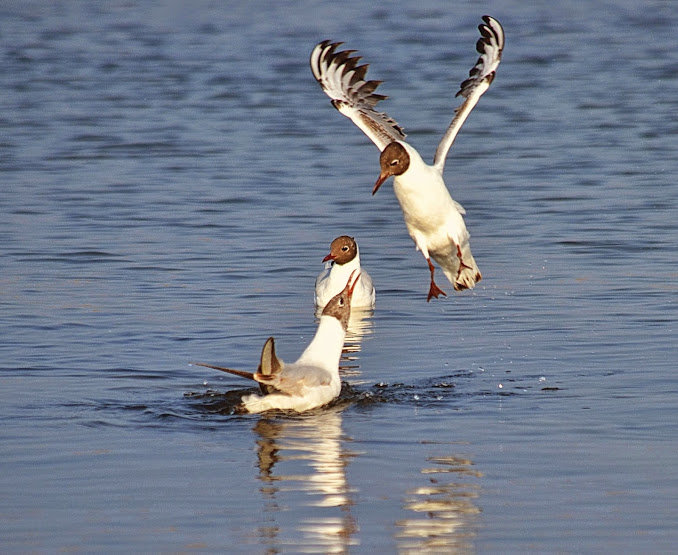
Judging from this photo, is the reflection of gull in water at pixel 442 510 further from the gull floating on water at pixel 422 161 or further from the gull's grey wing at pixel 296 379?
the gull floating on water at pixel 422 161

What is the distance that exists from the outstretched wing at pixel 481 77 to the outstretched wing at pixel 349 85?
515 millimetres

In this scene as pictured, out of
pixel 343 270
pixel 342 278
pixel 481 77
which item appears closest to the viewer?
pixel 481 77

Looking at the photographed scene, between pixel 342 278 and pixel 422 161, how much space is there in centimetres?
221

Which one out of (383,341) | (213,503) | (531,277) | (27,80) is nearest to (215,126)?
(27,80)

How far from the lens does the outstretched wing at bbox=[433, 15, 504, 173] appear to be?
1079 cm

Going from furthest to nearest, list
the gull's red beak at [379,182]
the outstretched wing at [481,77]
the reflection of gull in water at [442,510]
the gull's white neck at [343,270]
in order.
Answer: the gull's white neck at [343,270]
the outstretched wing at [481,77]
the gull's red beak at [379,182]
the reflection of gull in water at [442,510]

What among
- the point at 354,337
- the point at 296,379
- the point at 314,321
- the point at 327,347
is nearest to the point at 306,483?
the point at 296,379

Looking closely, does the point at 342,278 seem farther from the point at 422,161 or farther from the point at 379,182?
the point at 379,182

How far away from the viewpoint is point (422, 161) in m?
10.3

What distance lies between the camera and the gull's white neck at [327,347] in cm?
923

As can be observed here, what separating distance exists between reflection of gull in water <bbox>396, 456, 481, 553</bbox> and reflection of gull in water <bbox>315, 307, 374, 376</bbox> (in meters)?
2.61

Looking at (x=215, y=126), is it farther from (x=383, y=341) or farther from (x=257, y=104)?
(x=383, y=341)

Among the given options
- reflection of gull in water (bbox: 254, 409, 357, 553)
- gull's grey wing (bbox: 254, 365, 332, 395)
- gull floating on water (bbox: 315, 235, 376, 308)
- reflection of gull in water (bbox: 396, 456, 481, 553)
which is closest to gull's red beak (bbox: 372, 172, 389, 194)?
gull's grey wing (bbox: 254, 365, 332, 395)

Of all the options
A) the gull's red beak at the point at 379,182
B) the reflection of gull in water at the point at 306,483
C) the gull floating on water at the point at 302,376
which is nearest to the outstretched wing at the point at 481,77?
the gull's red beak at the point at 379,182
